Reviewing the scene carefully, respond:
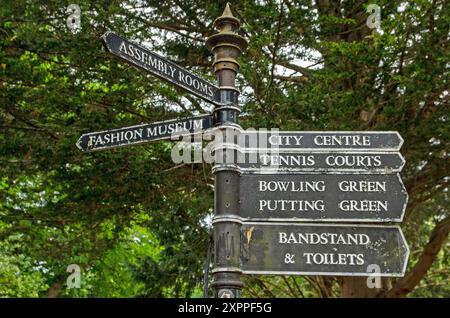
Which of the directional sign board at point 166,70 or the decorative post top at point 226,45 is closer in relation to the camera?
the directional sign board at point 166,70

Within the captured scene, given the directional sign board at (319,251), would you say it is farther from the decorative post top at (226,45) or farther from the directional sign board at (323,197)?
the decorative post top at (226,45)

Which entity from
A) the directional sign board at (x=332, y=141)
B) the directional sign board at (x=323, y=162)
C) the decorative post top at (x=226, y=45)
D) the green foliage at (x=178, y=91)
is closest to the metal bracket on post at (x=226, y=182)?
the decorative post top at (x=226, y=45)

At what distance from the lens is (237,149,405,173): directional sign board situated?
358 centimetres

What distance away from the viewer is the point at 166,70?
3.67 m

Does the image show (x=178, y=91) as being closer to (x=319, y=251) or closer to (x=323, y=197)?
(x=323, y=197)

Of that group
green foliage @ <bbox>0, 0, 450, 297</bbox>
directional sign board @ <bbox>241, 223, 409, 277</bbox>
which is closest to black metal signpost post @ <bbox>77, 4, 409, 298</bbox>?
directional sign board @ <bbox>241, 223, 409, 277</bbox>

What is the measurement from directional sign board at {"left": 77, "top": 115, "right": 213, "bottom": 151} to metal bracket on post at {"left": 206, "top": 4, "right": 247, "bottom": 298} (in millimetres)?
226

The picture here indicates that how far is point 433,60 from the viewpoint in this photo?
580 centimetres

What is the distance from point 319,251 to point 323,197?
13.3 inches

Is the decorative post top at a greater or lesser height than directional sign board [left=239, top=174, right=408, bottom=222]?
greater

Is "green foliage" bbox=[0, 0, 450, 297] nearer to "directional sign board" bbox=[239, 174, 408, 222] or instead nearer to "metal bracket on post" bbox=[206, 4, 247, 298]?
"metal bracket on post" bbox=[206, 4, 247, 298]

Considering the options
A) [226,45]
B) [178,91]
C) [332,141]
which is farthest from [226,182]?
[178,91]

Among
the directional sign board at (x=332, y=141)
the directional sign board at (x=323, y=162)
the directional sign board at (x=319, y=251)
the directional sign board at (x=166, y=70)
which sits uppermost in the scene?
the directional sign board at (x=166, y=70)

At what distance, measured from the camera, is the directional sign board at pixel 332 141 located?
12.1ft
